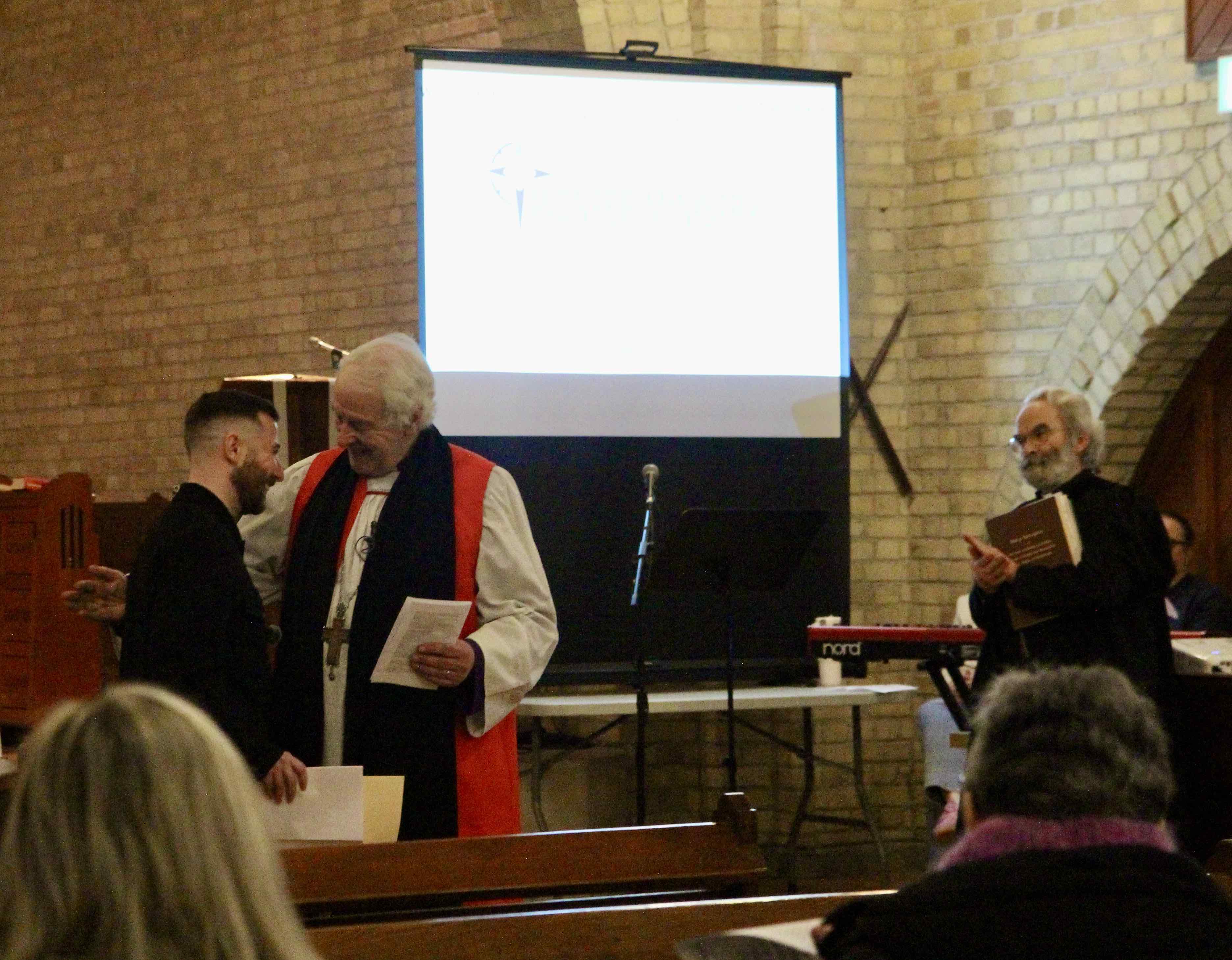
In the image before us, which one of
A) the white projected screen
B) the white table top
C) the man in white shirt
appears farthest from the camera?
the white projected screen

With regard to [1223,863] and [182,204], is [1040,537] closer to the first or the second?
[1223,863]

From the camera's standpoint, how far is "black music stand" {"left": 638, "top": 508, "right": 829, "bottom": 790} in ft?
16.4

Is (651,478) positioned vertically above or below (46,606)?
above

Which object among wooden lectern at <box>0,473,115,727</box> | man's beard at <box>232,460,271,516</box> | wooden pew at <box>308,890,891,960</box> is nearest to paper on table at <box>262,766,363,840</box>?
man's beard at <box>232,460,271,516</box>

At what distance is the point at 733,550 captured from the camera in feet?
16.7

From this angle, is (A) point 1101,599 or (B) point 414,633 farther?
(A) point 1101,599

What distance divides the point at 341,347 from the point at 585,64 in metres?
2.99

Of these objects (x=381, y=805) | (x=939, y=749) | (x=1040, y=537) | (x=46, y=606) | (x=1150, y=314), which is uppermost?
(x=1150, y=314)

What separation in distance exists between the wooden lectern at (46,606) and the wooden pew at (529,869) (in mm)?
2418

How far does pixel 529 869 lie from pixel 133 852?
162 centimetres

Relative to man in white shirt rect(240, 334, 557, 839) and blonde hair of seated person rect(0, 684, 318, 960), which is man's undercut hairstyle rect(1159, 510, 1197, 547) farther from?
blonde hair of seated person rect(0, 684, 318, 960)

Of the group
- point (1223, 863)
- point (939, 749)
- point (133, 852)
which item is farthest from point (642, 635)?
point (133, 852)

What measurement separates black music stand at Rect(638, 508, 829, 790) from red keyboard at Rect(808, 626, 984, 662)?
24cm

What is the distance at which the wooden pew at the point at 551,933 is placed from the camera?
87.7 inches
